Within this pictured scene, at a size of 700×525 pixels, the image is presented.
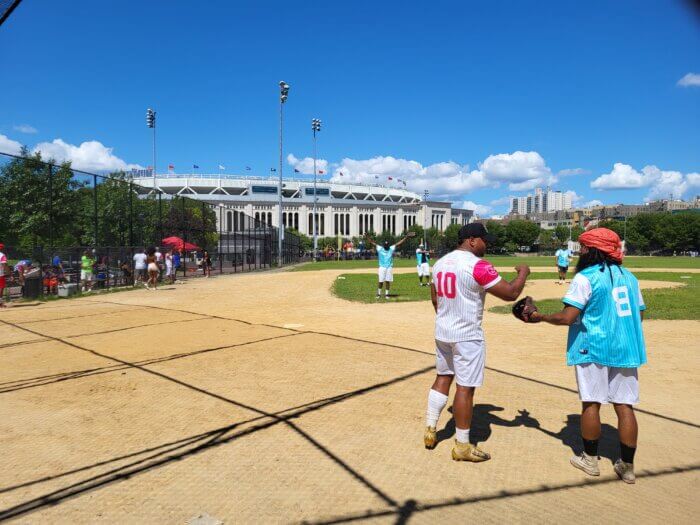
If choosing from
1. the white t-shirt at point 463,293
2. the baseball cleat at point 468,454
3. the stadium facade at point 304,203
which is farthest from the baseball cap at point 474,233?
the stadium facade at point 304,203

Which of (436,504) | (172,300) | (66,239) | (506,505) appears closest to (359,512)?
(436,504)

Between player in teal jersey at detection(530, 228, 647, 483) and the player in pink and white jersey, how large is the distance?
0.47 m

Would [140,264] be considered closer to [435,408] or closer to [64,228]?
[64,228]

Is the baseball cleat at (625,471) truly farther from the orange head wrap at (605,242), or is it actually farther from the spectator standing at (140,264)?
the spectator standing at (140,264)

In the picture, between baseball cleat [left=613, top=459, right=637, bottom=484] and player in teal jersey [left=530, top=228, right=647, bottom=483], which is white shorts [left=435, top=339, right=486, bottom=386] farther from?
baseball cleat [left=613, top=459, right=637, bottom=484]

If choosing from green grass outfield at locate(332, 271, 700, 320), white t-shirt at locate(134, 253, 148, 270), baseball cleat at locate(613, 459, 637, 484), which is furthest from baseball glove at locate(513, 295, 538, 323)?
white t-shirt at locate(134, 253, 148, 270)

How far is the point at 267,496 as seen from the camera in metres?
3.17

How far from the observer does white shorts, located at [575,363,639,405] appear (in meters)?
3.47

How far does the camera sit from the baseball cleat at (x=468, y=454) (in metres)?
3.73

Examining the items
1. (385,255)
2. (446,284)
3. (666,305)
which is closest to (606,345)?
(446,284)

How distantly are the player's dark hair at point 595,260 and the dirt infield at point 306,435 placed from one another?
1.53 m

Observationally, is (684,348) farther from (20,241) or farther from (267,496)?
(20,241)

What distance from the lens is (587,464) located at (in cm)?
354

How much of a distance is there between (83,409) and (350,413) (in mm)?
2757
